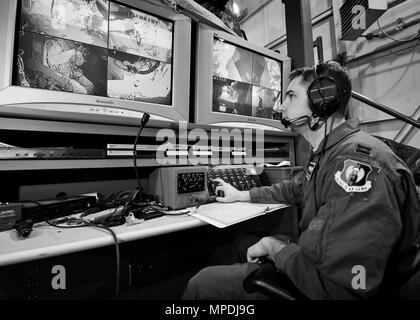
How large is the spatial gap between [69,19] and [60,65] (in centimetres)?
21

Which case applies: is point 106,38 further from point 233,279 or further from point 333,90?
point 233,279

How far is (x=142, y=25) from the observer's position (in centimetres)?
115

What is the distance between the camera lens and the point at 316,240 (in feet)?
1.90

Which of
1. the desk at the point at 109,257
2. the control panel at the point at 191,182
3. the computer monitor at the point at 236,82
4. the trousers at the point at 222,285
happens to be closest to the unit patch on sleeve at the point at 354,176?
the trousers at the point at 222,285

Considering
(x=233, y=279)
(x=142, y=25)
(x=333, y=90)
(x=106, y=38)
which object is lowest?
(x=233, y=279)

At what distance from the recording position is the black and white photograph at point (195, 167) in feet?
1.87

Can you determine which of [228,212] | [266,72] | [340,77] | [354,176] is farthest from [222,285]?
[266,72]

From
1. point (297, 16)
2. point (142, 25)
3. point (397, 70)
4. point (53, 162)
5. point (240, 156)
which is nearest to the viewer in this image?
point (53, 162)

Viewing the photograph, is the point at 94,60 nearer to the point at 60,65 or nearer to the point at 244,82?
the point at 60,65

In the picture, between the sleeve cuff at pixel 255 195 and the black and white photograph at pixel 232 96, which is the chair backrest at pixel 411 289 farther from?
the black and white photograph at pixel 232 96

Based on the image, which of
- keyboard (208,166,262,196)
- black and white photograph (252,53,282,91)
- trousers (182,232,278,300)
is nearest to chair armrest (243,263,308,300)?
trousers (182,232,278,300)
